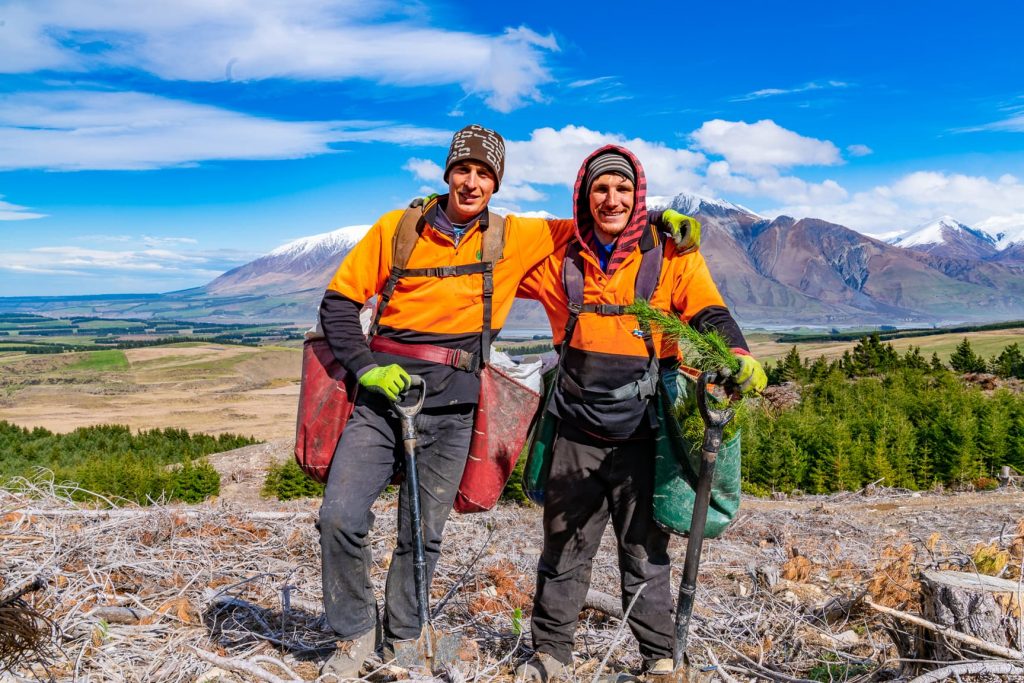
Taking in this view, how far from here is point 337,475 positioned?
11.3 ft

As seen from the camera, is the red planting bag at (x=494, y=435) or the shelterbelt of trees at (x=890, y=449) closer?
the red planting bag at (x=494, y=435)

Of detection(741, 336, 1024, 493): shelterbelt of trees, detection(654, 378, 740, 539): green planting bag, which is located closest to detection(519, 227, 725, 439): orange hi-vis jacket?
detection(654, 378, 740, 539): green planting bag

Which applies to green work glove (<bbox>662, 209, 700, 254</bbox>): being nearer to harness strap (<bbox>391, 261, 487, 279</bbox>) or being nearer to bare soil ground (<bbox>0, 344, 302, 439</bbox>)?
harness strap (<bbox>391, 261, 487, 279</bbox>)

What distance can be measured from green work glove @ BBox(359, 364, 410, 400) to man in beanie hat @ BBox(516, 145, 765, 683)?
0.73 metres

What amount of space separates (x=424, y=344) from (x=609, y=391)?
94 cm

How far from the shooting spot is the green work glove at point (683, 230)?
10.9 ft

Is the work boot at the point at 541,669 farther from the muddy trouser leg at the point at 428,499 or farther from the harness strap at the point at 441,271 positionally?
the harness strap at the point at 441,271

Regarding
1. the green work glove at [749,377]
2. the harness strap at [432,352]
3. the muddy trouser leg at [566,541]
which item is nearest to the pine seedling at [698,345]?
the green work glove at [749,377]

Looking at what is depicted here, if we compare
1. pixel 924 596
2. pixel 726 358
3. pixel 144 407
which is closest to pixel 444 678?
pixel 726 358

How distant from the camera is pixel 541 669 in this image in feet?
11.8

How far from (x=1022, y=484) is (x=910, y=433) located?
1881 mm

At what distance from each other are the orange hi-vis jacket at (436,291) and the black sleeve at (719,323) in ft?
2.62

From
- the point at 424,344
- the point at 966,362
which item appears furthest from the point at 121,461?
the point at 966,362

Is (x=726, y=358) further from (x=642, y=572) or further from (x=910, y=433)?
(x=910, y=433)
